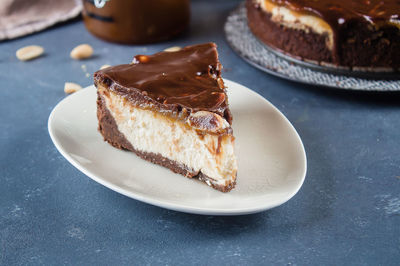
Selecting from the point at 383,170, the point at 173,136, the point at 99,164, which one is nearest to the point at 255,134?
the point at 173,136

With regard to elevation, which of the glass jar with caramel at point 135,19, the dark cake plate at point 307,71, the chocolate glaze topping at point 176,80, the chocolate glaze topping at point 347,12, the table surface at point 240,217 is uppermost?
the chocolate glaze topping at point 347,12

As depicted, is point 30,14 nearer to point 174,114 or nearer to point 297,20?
point 297,20

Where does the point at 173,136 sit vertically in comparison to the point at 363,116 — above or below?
above

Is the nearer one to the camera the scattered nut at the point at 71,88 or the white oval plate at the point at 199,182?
the white oval plate at the point at 199,182

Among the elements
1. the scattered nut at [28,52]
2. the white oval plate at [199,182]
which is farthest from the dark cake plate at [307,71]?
the scattered nut at [28,52]

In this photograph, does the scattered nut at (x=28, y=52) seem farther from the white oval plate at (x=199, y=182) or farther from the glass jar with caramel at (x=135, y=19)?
the white oval plate at (x=199, y=182)

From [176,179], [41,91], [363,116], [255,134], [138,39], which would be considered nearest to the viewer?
[176,179]

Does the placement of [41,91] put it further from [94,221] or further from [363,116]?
[363,116]

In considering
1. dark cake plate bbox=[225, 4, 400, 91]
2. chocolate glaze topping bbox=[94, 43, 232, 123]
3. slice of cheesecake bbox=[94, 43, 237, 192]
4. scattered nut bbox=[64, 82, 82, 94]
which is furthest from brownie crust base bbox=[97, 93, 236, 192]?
dark cake plate bbox=[225, 4, 400, 91]
